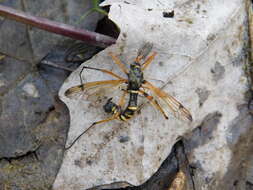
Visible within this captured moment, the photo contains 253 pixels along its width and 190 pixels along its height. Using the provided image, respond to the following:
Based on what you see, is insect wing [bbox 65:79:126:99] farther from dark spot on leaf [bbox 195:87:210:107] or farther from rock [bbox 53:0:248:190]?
dark spot on leaf [bbox 195:87:210:107]

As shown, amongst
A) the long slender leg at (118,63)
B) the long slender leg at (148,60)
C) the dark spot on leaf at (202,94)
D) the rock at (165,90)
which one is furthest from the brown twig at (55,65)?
the dark spot on leaf at (202,94)

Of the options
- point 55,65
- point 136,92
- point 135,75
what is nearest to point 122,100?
point 136,92

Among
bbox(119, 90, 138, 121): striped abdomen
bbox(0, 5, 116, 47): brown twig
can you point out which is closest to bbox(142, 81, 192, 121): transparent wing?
bbox(119, 90, 138, 121): striped abdomen

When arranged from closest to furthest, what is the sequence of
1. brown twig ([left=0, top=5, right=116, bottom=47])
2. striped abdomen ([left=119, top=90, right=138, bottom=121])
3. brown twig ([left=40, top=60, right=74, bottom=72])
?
striped abdomen ([left=119, top=90, right=138, bottom=121]), brown twig ([left=0, top=5, right=116, bottom=47]), brown twig ([left=40, top=60, right=74, bottom=72])

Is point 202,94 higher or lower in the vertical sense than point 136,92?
higher

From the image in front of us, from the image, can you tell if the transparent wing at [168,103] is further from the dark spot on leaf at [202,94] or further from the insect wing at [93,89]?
the insect wing at [93,89]

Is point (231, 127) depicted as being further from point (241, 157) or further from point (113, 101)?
point (113, 101)

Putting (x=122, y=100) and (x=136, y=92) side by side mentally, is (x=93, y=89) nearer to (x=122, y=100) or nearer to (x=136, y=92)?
(x=122, y=100)
